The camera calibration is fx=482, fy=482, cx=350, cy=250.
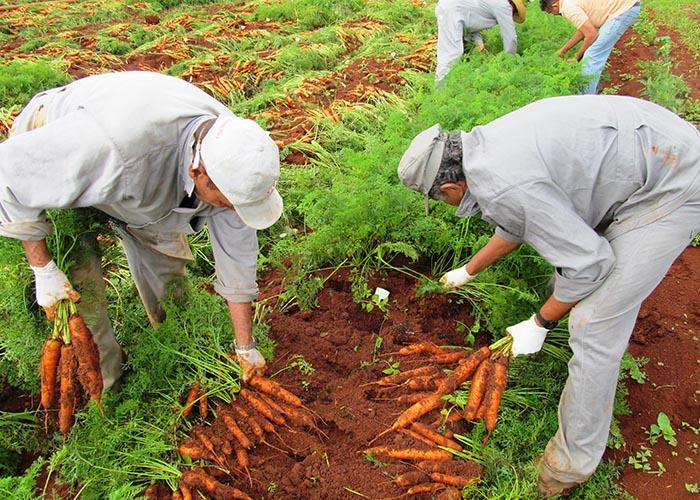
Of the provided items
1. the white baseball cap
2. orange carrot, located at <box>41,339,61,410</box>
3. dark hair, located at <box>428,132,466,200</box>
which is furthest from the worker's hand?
dark hair, located at <box>428,132,466,200</box>

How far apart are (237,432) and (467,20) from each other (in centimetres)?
624

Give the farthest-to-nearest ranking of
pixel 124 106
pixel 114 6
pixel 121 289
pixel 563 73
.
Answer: pixel 114 6
pixel 563 73
pixel 121 289
pixel 124 106

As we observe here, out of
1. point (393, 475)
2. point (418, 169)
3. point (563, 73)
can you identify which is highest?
point (418, 169)

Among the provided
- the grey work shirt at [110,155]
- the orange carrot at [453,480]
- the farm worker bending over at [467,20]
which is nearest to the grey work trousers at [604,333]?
the orange carrot at [453,480]

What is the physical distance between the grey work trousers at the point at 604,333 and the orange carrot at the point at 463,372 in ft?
1.88

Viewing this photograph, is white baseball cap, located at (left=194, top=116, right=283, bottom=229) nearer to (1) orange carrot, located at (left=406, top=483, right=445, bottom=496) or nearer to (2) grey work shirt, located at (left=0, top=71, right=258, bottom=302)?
(2) grey work shirt, located at (left=0, top=71, right=258, bottom=302)

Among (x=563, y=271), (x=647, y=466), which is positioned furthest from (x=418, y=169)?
(x=647, y=466)

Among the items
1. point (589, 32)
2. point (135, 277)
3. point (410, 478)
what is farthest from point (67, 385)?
point (589, 32)

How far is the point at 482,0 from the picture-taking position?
6.61 meters

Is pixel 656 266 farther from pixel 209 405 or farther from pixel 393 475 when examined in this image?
pixel 209 405

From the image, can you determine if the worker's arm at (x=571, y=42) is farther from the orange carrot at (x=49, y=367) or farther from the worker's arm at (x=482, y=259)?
the orange carrot at (x=49, y=367)

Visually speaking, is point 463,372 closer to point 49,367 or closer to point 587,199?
point 587,199

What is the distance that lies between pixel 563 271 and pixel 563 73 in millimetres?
4201

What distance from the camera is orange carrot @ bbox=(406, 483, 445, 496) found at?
2719 millimetres
